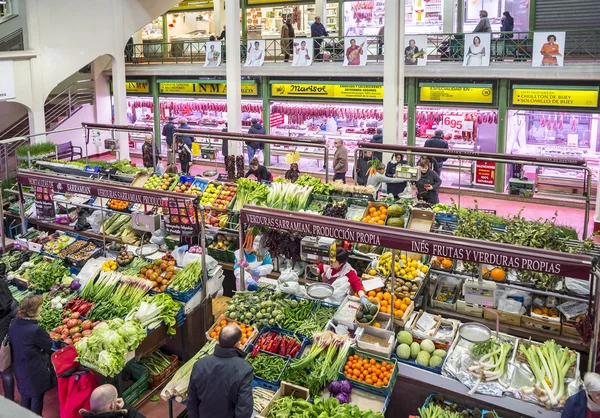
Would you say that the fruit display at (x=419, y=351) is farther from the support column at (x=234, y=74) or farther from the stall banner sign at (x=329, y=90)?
the support column at (x=234, y=74)

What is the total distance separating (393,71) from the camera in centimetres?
1377

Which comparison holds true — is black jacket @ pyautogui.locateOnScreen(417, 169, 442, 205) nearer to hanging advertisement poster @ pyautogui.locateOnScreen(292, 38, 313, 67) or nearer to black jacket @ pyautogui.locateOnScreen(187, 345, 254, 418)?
black jacket @ pyautogui.locateOnScreen(187, 345, 254, 418)

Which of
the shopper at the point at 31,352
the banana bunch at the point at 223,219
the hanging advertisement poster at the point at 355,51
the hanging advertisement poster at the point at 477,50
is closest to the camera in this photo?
the shopper at the point at 31,352

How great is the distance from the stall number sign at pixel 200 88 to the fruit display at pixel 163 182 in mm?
8104

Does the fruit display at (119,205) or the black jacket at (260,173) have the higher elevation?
the black jacket at (260,173)

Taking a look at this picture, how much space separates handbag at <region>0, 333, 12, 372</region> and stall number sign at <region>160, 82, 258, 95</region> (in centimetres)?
1287

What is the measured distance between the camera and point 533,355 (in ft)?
16.8

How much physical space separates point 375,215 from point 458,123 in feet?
25.6

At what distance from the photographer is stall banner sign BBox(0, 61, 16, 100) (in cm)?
1435

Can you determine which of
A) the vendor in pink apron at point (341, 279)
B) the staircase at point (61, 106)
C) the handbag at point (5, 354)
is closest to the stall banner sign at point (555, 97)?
the vendor in pink apron at point (341, 279)

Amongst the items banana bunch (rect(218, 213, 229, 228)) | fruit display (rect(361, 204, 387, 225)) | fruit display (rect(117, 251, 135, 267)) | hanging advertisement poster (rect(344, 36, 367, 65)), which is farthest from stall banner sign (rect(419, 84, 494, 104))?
fruit display (rect(117, 251, 135, 267))

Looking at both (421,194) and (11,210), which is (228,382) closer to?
(421,194)

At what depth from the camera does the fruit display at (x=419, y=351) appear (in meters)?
5.25

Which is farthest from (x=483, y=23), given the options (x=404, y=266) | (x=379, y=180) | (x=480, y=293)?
(x=480, y=293)
